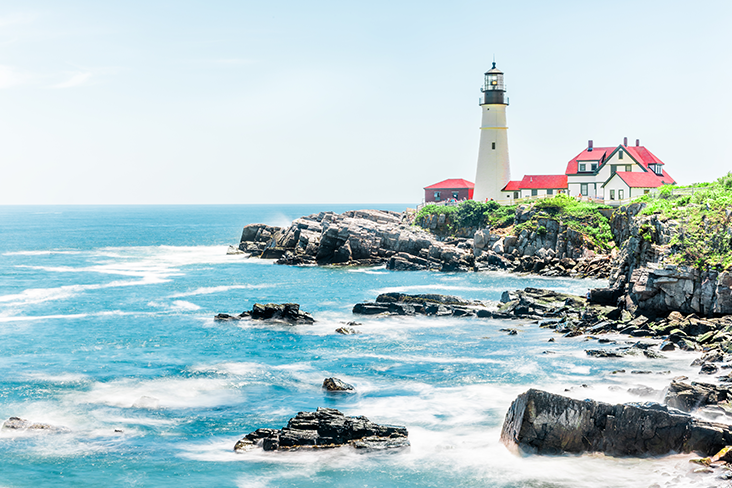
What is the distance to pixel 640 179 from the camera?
7319 cm

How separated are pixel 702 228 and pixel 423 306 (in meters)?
17.9

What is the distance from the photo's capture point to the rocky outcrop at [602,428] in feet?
65.4

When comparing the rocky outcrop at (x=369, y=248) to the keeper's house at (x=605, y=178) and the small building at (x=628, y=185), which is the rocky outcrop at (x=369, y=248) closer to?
the keeper's house at (x=605, y=178)

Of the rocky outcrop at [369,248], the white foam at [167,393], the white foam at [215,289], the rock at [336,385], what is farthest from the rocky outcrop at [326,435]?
the rocky outcrop at [369,248]

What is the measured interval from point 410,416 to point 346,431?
3625 millimetres

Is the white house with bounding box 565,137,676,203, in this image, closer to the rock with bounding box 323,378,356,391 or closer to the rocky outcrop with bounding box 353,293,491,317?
the rocky outcrop with bounding box 353,293,491,317

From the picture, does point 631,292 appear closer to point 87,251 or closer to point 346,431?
point 346,431

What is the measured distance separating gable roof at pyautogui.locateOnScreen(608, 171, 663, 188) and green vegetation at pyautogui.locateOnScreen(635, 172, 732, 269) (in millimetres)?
24316

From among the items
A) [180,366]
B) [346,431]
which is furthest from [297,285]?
[346,431]

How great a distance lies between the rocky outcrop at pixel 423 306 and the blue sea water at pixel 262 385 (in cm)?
160

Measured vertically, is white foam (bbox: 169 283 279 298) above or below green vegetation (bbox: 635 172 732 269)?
below

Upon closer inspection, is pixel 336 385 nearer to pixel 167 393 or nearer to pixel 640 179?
pixel 167 393

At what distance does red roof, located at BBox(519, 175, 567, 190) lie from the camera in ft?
275

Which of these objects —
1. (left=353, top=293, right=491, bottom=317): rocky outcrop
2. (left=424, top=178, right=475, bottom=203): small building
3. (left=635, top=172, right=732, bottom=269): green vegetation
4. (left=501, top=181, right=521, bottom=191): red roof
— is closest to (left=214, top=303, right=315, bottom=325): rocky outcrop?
(left=353, top=293, right=491, bottom=317): rocky outcrop
